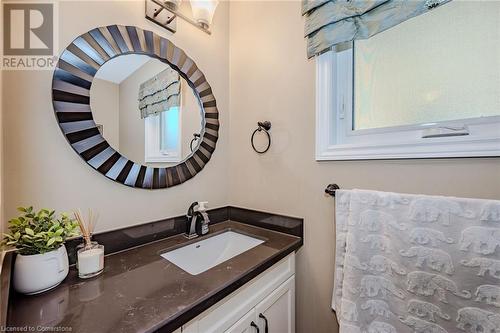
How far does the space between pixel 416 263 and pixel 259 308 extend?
610 millimetres

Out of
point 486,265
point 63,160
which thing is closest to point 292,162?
point 486,265

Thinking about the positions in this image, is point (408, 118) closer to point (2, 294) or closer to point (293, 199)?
point (293, 199)

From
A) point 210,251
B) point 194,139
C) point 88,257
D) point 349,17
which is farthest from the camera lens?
point 194,139

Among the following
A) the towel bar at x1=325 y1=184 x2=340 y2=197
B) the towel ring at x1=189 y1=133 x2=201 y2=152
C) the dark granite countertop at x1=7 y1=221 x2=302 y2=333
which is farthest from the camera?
the towel ring at x1=189 y1=133 x2=201 y2=152

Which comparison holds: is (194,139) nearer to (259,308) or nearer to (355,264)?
(259,308)

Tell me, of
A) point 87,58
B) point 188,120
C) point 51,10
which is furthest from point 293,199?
point 51,10

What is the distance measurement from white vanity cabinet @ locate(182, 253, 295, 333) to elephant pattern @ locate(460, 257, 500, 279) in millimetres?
661

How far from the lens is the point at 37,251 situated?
0.64 metres

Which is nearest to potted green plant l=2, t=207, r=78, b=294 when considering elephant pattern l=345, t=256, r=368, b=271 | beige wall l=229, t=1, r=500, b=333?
beige wall l=229, t=1, r=500, b=333

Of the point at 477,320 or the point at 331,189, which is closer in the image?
the point at 477,320

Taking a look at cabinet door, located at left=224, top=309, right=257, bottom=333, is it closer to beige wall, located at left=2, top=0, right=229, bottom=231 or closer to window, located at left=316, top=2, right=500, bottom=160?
beige wall, located at left=2, top=0, right=229, bottom=231

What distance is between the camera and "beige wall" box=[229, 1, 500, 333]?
933 millimetres

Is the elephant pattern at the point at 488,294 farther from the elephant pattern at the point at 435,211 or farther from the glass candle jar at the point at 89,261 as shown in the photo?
the glass candle jar at the point at 89,261

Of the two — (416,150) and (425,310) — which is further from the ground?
(416,150)
